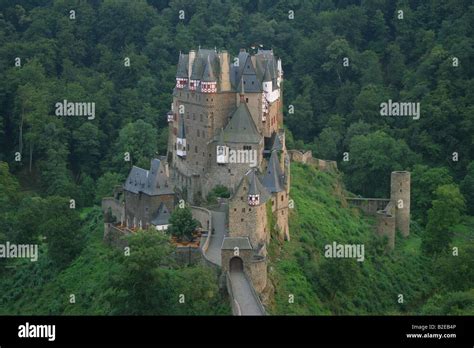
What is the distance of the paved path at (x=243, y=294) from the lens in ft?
191

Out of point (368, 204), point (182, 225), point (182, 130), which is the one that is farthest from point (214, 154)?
point (368, 204)

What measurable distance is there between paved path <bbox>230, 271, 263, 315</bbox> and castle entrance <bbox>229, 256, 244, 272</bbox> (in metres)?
0.17

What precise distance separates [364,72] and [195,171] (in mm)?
43319

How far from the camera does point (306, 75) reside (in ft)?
378

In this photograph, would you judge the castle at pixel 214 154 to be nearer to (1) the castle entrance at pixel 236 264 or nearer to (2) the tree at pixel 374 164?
(1) the castle entrance at pixel 236 264

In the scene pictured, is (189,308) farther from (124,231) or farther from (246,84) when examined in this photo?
(246,84)

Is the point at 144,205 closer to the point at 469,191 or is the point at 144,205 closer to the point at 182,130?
the point at 182,130
